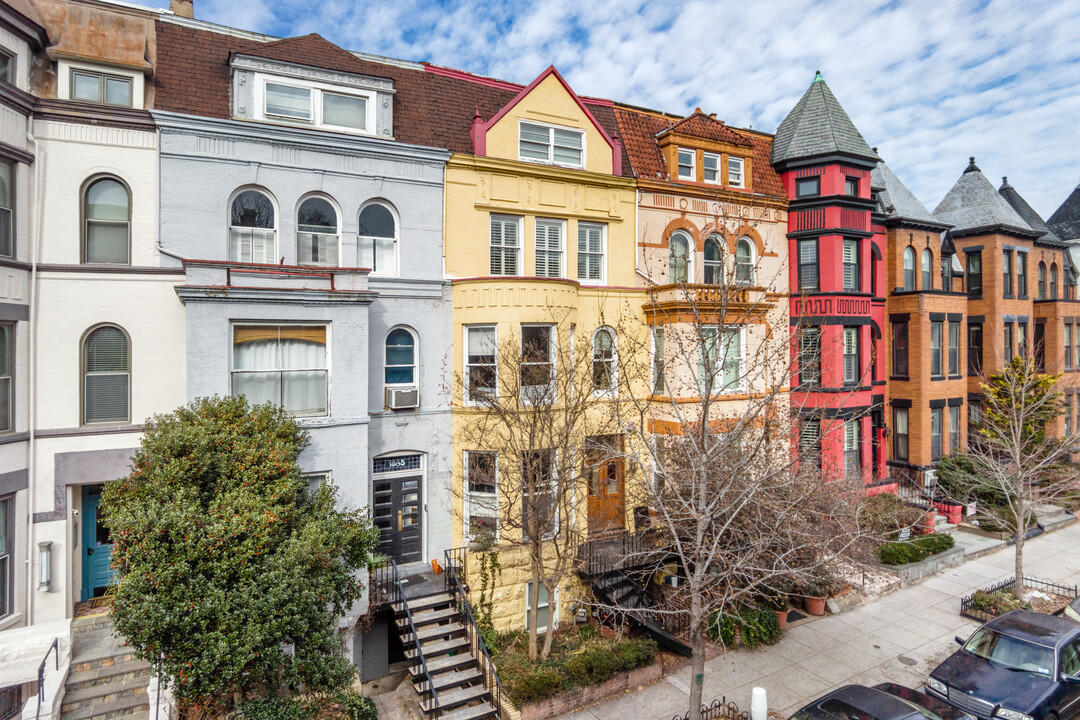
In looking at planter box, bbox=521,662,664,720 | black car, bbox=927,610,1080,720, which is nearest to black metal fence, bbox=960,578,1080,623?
black car, bbox=927,610,1080,720

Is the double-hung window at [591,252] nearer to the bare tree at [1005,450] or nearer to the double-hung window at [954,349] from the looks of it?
the bare tree at [1005,450]

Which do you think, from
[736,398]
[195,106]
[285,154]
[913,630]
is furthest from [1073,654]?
[195,106]

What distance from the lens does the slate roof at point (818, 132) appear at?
787 inches

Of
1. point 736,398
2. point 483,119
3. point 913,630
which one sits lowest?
point 913,630

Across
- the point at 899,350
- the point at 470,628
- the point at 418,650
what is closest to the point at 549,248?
the point at 470,628

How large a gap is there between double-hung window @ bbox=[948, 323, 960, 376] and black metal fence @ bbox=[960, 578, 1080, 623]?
31.1ft

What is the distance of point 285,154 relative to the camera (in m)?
13.3

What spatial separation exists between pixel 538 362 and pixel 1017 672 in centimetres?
1133

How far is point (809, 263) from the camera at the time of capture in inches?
802

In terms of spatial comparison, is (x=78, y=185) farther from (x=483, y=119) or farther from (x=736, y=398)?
(x=736, y=398)

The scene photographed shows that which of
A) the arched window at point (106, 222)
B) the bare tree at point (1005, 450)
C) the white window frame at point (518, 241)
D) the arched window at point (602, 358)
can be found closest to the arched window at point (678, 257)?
the arched window at point (602, 358)

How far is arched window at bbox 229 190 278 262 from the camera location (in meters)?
13.0

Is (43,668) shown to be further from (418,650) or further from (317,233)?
(317,233)

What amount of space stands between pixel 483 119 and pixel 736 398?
1070cm
